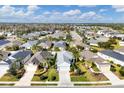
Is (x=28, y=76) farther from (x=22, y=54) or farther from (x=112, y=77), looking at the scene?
(x=112, y=77)

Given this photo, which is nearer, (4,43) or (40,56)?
(40,56)

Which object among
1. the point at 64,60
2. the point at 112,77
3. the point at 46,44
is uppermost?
the point at 46,44

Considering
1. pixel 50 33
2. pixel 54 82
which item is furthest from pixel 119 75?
pixel 50 33

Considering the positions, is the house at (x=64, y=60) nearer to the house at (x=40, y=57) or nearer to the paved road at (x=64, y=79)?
the paved road at (x=64, y=79)

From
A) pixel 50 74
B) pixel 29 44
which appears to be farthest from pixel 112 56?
pixel 29 44

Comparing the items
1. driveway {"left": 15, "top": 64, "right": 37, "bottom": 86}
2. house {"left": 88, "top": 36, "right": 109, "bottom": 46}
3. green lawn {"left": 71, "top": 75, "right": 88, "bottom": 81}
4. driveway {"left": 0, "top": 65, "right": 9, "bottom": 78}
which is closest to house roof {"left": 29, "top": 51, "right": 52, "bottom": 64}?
driveway {"left": 15, "top": 64, "right": 37, "bottom": 86}

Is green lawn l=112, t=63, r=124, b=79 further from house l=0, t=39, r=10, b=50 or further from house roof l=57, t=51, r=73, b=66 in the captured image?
house l=0, t=39, r=10, b=50
